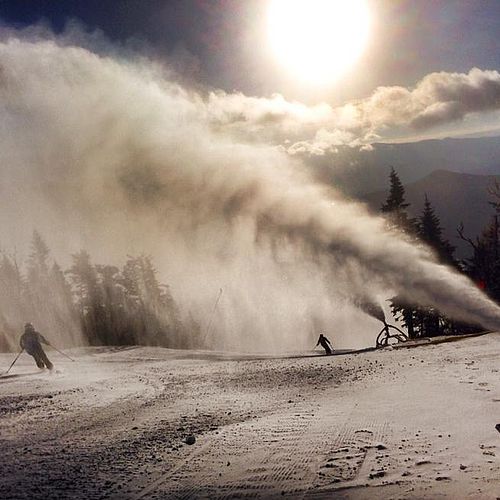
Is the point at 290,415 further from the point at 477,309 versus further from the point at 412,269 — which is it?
the point at 412,269

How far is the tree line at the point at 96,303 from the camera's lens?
5919 centimetres

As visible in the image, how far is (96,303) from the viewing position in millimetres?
60938

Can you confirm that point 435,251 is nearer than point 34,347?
No

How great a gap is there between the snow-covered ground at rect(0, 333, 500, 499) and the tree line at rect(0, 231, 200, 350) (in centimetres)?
4631

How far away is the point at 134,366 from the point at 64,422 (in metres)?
9.20

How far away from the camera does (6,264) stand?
66.3 metres

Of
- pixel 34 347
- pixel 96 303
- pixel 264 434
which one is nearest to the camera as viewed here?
pixel 264 434

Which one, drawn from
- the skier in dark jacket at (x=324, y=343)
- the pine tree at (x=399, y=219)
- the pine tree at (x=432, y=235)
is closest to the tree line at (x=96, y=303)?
the pine tree at (x=399, y=219)

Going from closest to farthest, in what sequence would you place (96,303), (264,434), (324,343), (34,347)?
(264,434), (34,347), (324,343), (96,303)

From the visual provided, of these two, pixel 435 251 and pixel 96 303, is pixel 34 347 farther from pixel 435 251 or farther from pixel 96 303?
pixel 96 303

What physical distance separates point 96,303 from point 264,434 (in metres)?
55.8

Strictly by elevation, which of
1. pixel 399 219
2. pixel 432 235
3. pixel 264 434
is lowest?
pixel 264 434

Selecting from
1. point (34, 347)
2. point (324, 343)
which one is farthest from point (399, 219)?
point (34, 347)

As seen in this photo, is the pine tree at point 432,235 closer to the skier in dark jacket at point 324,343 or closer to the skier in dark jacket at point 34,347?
the skier in dark jacket at point 324,343
